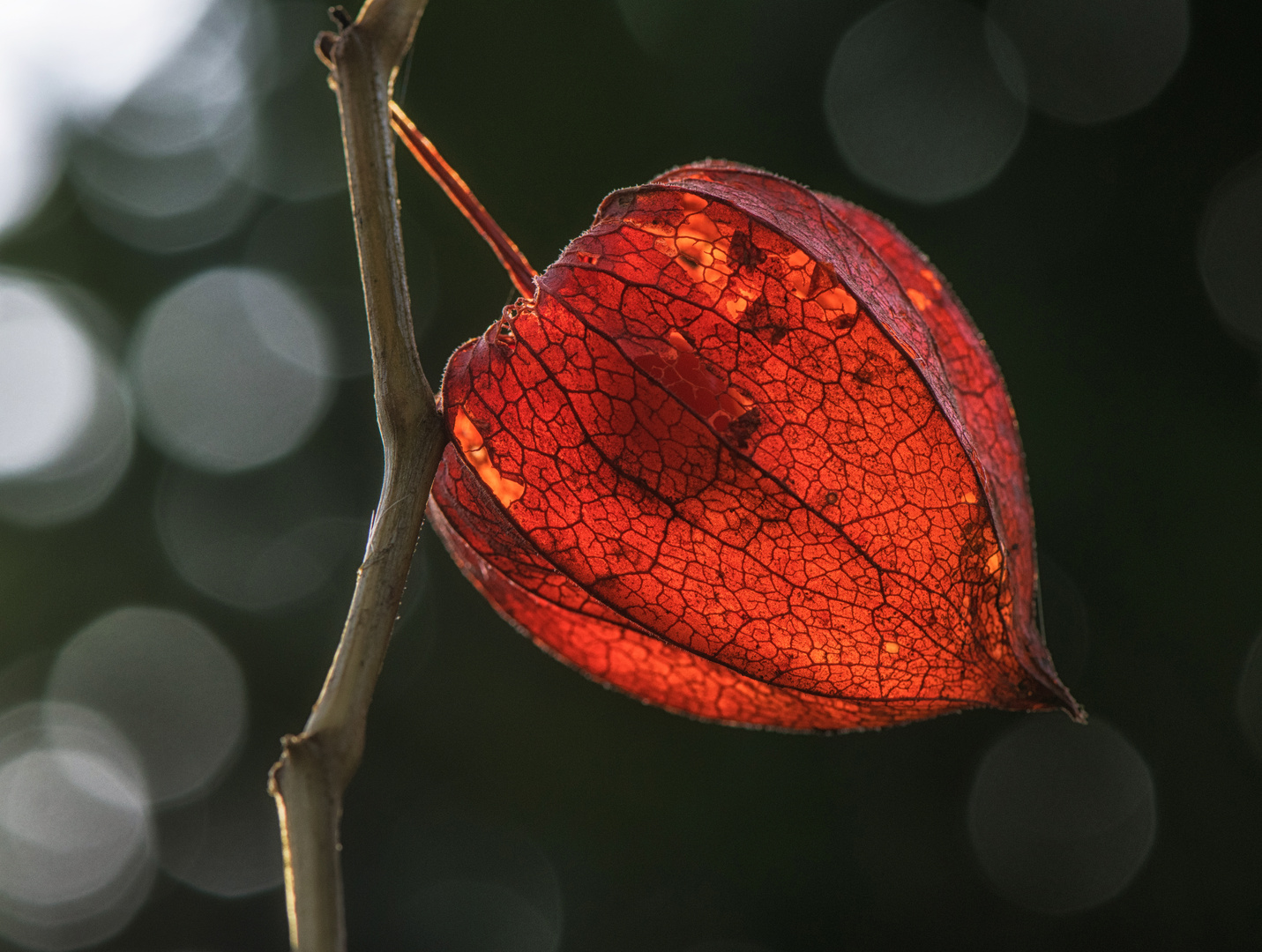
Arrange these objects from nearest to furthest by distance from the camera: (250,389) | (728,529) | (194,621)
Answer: (728,529), (194,621), (250,389)

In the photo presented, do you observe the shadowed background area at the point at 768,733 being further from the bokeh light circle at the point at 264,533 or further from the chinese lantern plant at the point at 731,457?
the chinese lantern plant at the point at 731,457

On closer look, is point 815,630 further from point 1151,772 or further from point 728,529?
point 1151,772

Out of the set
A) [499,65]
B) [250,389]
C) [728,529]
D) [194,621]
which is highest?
[728,529]

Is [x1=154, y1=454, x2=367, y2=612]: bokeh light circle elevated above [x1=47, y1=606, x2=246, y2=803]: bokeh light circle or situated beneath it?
elevated above

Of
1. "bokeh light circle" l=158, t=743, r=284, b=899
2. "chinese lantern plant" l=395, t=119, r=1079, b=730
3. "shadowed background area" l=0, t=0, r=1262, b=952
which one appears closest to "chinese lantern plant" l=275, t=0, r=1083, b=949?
"chinese lantern plant" l=395, t=119, r=1079, b=730

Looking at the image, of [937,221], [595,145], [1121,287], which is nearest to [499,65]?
[595,145]

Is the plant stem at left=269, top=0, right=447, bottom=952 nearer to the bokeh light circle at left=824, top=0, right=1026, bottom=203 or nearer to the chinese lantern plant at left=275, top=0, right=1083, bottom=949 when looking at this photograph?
the chinese lantern plant at left=275, top=0, right=1083, bottom=949

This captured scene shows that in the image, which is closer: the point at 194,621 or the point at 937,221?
the point at 937,221
